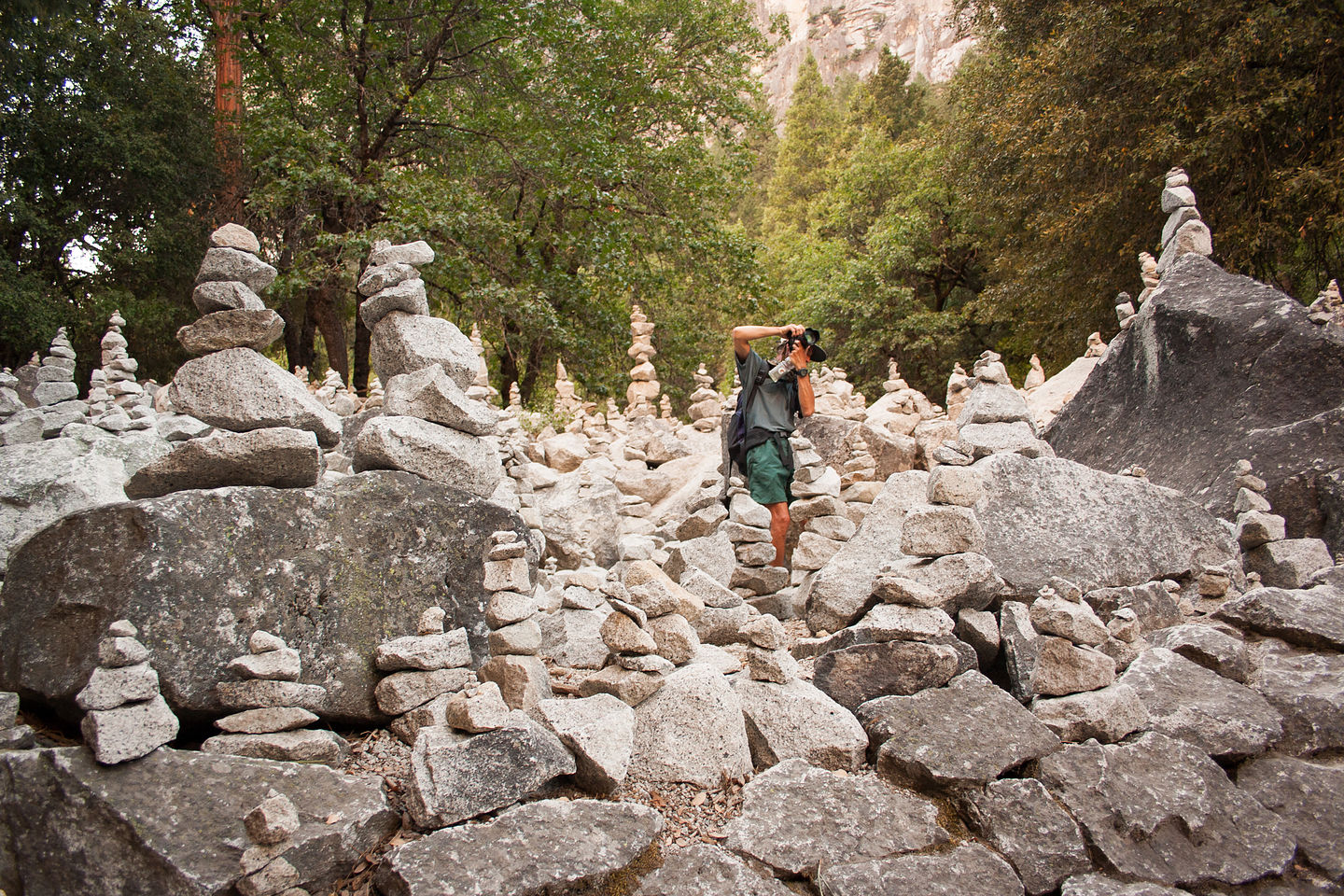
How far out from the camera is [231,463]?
321cm

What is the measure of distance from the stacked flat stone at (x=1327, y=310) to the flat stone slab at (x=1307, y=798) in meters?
3.54

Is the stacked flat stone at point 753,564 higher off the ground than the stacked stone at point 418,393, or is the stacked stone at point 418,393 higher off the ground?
the stacked stone at point 418,393

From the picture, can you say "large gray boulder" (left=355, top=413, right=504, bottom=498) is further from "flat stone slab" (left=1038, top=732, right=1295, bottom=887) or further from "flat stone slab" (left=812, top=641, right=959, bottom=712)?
"flat stone slab" (left=1038, top=732, right=1295, bottom=887)

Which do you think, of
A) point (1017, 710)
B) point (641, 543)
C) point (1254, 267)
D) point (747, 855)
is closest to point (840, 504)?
point (641, 543)

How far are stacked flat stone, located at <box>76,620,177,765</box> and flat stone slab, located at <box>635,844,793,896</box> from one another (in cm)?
159

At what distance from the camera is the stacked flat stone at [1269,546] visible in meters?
4.61

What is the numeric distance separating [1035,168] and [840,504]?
36.3ft

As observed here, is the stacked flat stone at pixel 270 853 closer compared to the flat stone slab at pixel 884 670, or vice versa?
the stacked flat stone at pixel 270 853

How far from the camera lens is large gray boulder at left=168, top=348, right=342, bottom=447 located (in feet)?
10.9

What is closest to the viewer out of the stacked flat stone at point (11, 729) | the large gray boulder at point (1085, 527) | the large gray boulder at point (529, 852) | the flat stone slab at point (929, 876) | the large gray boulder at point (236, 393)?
the large gray boulder at point (529, 852)

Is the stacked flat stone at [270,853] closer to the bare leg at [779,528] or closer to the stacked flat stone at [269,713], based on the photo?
the stacked flat stone at [269,713]

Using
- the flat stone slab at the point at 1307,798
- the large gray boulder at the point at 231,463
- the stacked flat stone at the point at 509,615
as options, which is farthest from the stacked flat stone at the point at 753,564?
the large gray boulder at the point at 231,463

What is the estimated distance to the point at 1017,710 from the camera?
3.40 metres

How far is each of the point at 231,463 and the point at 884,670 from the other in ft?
9.49
